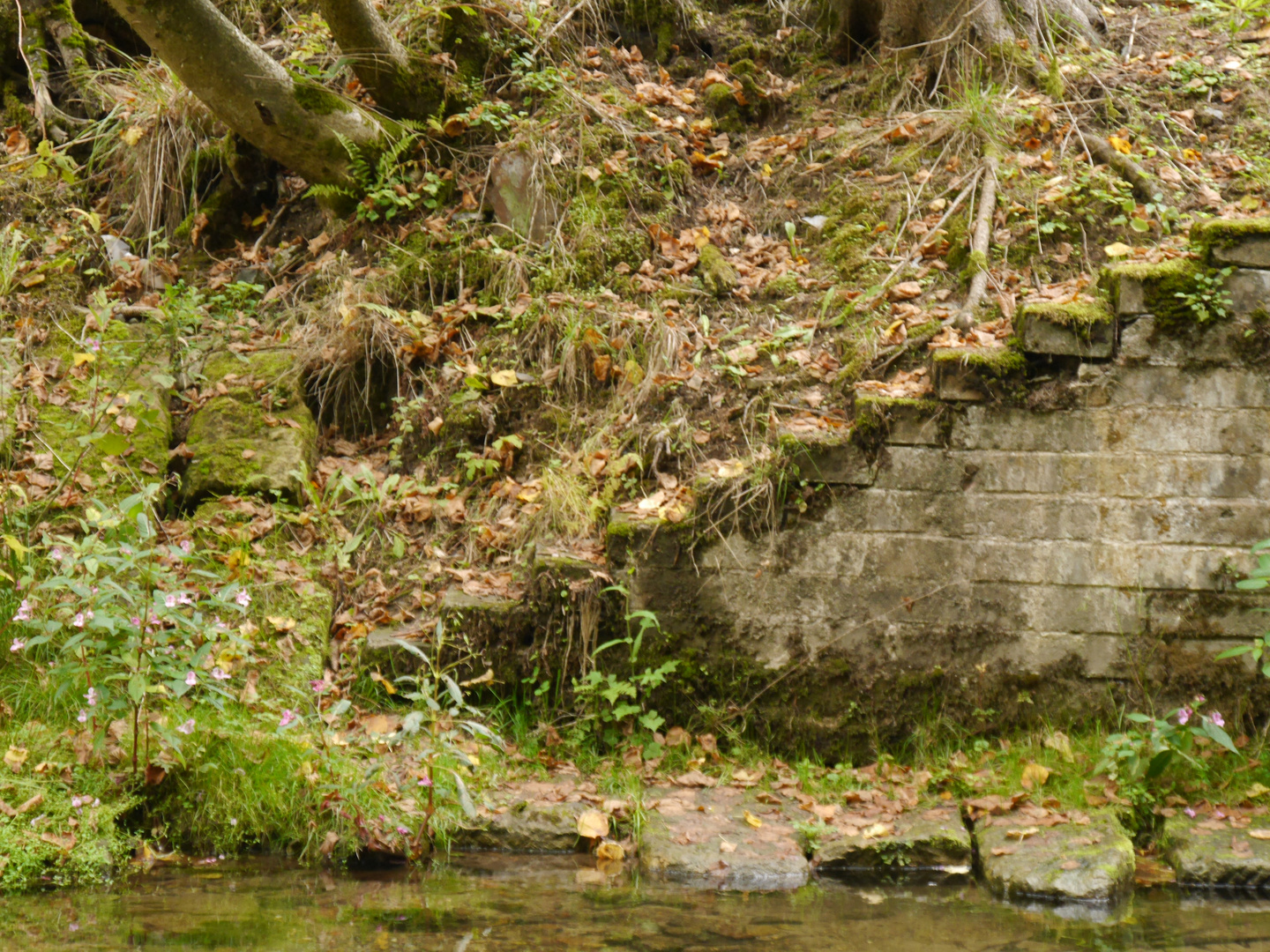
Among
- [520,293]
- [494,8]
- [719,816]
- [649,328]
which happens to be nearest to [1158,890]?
[719,816]

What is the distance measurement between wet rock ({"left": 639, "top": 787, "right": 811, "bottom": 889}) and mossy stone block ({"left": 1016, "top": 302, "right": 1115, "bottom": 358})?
229 centimetres

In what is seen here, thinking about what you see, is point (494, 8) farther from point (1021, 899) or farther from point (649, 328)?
point (1021, 899)

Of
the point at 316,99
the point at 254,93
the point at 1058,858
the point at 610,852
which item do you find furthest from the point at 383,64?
the point at 1058,858

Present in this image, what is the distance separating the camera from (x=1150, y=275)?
14.2ft

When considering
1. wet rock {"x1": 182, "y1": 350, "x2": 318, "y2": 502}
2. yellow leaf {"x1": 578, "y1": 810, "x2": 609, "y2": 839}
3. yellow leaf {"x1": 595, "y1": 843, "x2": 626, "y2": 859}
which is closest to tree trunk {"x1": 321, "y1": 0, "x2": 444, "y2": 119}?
wet rock {"x1": 182, "y1": 350, "x2": 318, "y2": 502}

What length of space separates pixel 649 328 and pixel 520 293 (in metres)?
0.92

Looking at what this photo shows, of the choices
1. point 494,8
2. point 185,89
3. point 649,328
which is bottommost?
point 649,328

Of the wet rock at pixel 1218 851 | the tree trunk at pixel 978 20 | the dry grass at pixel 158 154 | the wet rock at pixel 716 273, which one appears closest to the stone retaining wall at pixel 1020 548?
the wet rock at pixel 1218 851

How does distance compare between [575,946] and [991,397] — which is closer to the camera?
[575,946]

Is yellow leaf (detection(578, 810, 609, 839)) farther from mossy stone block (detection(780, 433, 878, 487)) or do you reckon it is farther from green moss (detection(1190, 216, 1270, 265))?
green moss (detection(1190, 216, 1270, 265))

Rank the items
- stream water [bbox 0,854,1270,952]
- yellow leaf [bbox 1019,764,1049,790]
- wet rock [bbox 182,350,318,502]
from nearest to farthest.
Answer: stream water [bbox 0,854,1270,952] < yellow leaf [bbox 1019,764,1049,790] < wet rock [bbox 182,350,318,502]

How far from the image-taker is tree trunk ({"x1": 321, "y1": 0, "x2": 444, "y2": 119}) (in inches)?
247

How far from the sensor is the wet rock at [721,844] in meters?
3.58

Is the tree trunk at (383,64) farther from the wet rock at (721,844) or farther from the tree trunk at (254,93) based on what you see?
the wet rock at (721,844)
